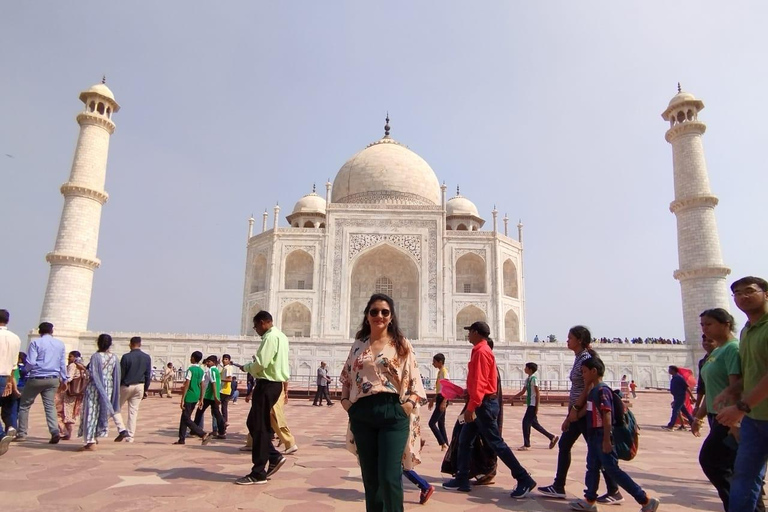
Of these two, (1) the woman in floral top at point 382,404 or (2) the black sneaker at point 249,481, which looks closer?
(1) the woman in floral top at point 382,404

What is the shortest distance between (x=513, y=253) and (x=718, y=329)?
24.0 m

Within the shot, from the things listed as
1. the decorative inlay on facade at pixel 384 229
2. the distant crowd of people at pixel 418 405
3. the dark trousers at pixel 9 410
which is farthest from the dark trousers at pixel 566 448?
the decorative inlay on facade at pixel 384 229

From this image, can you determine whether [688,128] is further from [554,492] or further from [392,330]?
[392,330]

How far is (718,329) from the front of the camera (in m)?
3.39

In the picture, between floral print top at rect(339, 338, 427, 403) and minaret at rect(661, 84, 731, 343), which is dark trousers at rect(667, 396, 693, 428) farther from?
minaret at rect(661, 84, 731, 343)

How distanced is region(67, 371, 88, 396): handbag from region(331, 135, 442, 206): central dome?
75.1 feet

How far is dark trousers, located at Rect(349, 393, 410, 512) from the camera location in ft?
8.19

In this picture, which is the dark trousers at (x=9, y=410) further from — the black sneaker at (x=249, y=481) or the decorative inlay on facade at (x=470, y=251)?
the decorative inlay on facade at (x=470, y=251)

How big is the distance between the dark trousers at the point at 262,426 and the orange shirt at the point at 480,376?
1.54 m

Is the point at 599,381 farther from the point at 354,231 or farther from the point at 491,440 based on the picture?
the point at 354,231

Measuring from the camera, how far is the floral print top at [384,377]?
2.68 m

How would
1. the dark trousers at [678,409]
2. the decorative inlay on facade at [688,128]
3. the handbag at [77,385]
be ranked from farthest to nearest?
the decorative inlay on facade at [688,128] < the dark trousers at [678,409] < the handbag at [77,385]

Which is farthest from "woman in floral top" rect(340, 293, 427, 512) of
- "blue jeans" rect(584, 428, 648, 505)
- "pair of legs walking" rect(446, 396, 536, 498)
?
"blue jeans" rect(584, 428, 648, 505)

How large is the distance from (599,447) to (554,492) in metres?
0.54
